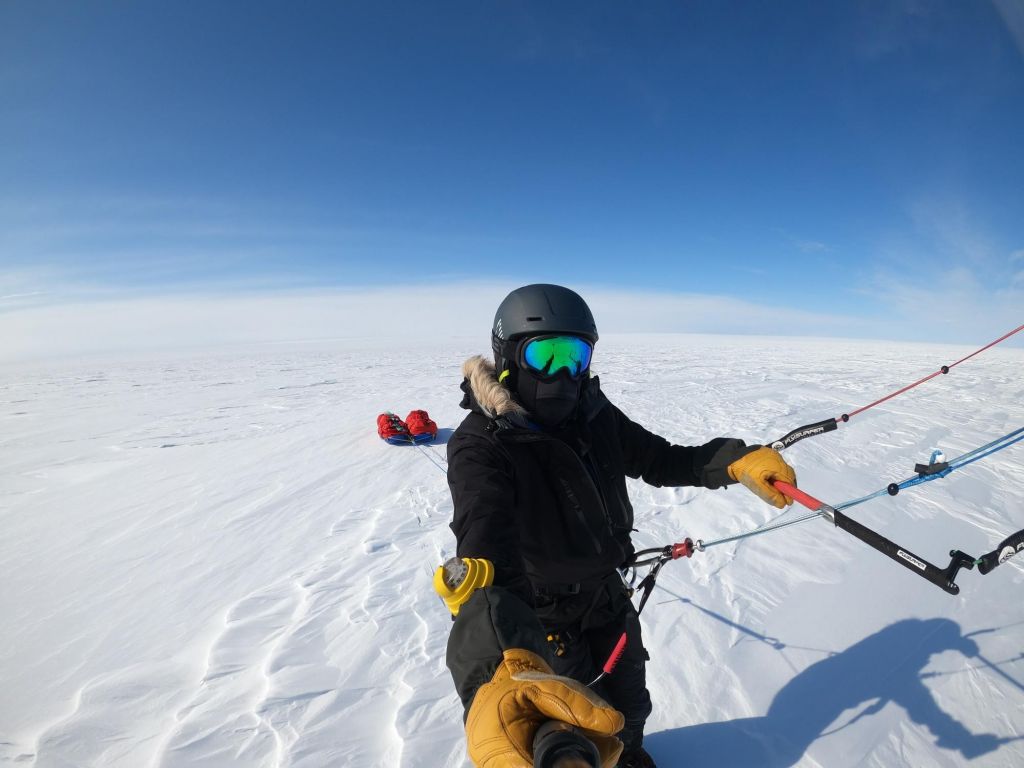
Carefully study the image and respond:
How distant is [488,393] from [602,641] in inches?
54.3

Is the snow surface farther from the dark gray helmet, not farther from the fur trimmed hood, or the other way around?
the dark gray helmet

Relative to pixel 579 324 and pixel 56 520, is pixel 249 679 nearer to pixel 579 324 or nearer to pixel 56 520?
pixel 579 324

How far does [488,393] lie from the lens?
202 cm

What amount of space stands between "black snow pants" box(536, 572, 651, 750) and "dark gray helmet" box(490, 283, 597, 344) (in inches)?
49.2

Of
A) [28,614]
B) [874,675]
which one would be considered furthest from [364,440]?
[874,675]

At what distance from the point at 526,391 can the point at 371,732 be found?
2242mm

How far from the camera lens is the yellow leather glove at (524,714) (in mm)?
1086

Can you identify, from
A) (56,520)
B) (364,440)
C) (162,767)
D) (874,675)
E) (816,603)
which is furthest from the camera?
(364,440)

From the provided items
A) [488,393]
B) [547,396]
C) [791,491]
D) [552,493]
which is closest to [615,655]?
[552,493]

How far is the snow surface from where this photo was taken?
2566 millimetres

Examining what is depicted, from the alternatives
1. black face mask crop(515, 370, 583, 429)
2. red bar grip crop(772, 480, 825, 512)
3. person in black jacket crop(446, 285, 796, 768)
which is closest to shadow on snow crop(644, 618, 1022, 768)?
person in black jacket crop(446, 285, 796, 768)

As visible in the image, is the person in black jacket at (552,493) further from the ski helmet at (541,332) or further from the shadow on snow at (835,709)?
the shadow on snow at (835,709)

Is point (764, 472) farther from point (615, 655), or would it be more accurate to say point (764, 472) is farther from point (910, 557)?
point (615, 655)

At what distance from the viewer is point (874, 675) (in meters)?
2.89
